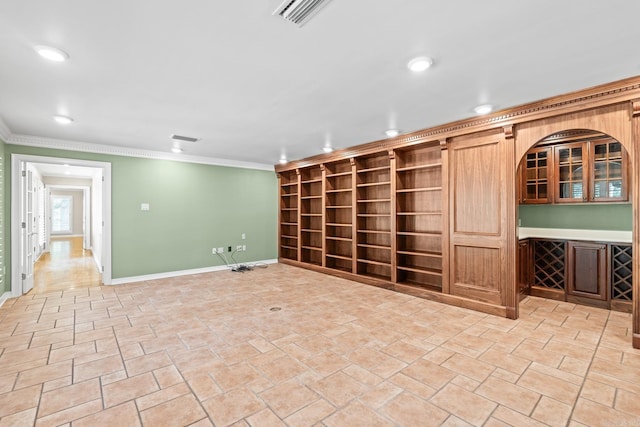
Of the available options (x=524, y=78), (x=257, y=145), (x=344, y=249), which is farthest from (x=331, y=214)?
(x=524, y=78)

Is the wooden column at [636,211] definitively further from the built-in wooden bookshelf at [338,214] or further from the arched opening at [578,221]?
the built-in wooden bookshelf at [338,214]

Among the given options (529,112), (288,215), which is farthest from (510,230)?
(288,215)

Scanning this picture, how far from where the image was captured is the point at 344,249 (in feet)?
20.5

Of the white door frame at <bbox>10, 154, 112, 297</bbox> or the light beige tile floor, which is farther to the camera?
the white door frame at <bbox>10, 154, 112, 297</bbox>

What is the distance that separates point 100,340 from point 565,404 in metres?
3.81

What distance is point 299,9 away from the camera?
1714 millimetres

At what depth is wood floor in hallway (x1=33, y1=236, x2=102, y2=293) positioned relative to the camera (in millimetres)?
5145

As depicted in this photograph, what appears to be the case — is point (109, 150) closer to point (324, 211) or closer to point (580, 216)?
point (324, 211)

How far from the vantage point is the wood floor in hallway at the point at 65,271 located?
514cm

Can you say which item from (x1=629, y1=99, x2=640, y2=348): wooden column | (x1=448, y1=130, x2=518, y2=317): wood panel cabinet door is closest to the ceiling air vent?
(x1=448, y1=130, x2=518, y2=317): wood panel cabinet door

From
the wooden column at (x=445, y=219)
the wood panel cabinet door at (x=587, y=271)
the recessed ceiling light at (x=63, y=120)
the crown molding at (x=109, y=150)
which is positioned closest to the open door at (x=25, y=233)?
the crown molding at (x=109, y=150)

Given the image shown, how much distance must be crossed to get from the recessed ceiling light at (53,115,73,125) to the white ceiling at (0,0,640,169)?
10 centimetres

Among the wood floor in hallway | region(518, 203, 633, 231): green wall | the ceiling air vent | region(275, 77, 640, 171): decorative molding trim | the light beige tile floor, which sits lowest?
the light beige tile floor

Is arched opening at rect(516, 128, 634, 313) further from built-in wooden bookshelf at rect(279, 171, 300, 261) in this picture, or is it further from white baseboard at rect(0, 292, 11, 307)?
white baseboard at rect(0, 292, 11, 307)
